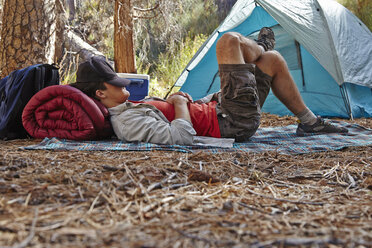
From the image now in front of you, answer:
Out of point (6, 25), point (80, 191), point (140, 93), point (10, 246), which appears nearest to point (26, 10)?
point (6, 25)

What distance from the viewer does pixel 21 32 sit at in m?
3.91

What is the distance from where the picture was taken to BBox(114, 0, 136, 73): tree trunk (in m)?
5.51

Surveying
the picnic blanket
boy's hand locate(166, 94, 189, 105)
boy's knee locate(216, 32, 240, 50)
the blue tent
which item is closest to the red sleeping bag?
the picnic blanket

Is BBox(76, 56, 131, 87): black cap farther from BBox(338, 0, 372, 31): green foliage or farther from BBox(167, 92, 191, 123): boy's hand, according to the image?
BBox(338, 0, 372, 31): green foliage

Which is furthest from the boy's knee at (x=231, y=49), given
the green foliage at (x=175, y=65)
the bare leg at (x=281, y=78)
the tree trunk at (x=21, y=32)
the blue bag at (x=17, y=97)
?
the green foliage at (x=175, y=65)

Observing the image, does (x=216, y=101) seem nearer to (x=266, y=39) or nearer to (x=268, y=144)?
(x=268, y=144)

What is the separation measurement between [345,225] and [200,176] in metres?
0.68

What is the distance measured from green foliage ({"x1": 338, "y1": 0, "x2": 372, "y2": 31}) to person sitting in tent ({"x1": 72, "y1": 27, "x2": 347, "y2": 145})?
21.6ft

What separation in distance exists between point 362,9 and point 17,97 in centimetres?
849

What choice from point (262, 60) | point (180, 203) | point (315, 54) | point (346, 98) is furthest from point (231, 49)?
point (346, 98)

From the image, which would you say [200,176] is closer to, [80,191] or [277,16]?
[80,191]

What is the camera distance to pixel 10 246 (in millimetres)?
896

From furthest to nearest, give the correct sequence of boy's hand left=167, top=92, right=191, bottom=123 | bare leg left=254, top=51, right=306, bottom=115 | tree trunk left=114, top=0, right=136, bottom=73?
tree trunk left=114, top=0, right=136, bottom=73, bare leg left=254, top=51, right=306, bottom=115, boy's hand left=167, top=92, right=191, bottom=123

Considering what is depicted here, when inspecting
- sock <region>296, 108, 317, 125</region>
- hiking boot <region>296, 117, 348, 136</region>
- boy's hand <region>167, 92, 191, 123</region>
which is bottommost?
hiking boot <region>296, 117, 348, 136</region>
